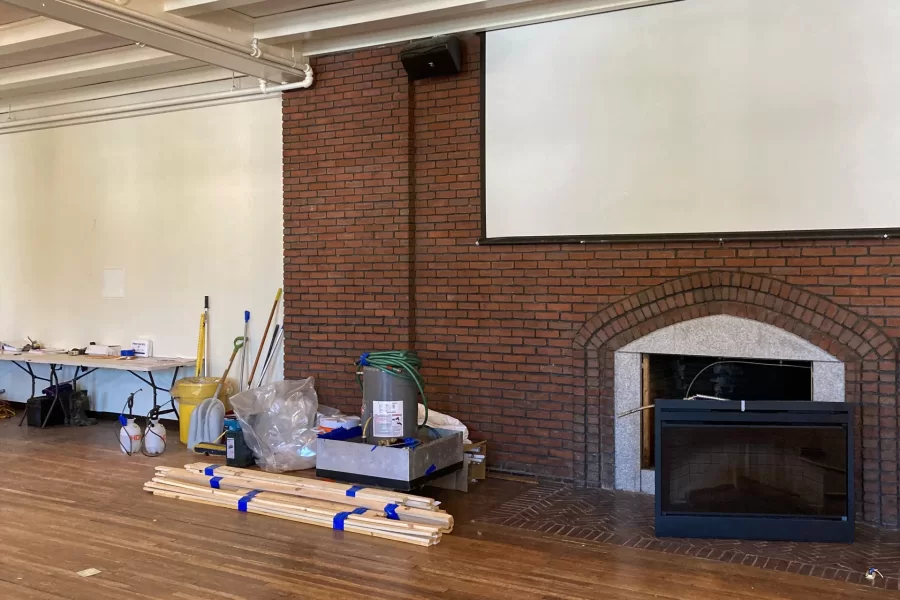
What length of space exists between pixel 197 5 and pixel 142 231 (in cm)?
315

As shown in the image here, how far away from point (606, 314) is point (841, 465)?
1.76 metres

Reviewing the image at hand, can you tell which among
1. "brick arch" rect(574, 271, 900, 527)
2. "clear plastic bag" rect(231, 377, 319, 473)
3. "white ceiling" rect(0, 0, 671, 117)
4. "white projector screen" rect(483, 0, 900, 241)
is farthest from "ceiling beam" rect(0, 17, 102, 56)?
"brick arch" rect(574, 271, 900, 527)

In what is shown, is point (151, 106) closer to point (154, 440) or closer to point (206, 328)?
point (206, 328)

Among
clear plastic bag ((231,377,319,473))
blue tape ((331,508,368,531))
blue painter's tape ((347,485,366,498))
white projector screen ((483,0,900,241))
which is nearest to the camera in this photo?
blue tape ((331,508,368,531))

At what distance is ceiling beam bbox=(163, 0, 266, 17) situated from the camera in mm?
5266

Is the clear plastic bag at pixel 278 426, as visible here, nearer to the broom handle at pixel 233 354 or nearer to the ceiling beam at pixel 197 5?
the broom handle at pixel 233 354

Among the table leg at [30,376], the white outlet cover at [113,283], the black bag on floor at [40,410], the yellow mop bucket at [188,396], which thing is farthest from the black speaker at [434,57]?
the table leg at [30,376]

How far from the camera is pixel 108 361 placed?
7.32 m

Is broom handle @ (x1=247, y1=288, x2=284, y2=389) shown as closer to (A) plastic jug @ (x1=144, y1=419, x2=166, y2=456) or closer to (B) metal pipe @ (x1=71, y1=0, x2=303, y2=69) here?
(A) plastic jug @ (x1=144, y1=419, x2=166, y2=456)

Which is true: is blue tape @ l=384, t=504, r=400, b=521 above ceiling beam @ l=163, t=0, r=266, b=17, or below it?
below

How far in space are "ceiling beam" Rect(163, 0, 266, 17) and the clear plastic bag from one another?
2.83 metres

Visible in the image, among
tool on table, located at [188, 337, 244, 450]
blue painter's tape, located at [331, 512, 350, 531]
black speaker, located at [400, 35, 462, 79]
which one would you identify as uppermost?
black speaker, located at [400, 35, 462, 79]

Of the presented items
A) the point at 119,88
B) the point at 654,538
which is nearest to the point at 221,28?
the point at 119,88

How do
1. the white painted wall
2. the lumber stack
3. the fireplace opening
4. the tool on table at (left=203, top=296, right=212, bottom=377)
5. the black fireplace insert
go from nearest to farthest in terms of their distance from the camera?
the black fireplace insert, the lumber stack, the fireplace opening, the white painted wall, the tool on table at (left=203, top=296, right=212, bottom=377)
